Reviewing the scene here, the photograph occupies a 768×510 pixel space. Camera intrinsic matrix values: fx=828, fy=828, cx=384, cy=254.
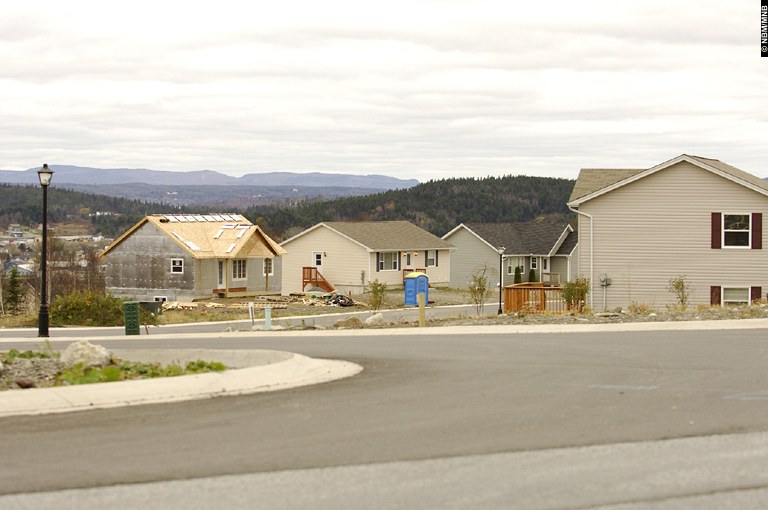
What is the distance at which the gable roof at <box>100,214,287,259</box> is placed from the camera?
174 ft

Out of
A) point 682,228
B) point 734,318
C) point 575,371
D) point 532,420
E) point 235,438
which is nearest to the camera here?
point 235,438

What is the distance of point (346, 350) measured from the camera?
47.4ft

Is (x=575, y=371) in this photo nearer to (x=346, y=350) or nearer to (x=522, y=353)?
(x=522, y=353)

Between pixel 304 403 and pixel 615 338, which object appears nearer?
pixel 304 403

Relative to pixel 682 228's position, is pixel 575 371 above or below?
below

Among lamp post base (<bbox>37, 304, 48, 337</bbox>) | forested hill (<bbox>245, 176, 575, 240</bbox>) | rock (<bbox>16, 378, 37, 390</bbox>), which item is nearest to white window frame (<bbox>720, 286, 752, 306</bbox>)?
lamp post base (<bbox>37, 304, 48, 337</bbox>)

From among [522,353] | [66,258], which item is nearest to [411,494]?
[522,353]

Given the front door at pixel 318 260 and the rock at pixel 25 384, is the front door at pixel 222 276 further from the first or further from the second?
the rock at pixel 25 384

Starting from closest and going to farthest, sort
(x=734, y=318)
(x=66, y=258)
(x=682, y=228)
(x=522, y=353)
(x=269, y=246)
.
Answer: (x=522, y=353) < (x=734, y=318) < (x=682, y=228) < (x=269, y=246) < (x=66, y=258)

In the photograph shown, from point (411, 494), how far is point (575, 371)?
18.1 ft

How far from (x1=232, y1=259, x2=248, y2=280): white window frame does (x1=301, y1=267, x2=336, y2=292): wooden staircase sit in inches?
227

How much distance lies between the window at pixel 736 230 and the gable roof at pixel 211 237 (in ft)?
102

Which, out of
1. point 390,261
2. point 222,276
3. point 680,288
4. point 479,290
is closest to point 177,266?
point 222,276

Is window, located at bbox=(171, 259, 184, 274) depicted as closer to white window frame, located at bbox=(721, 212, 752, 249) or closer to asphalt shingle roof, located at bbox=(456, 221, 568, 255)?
asphalt shingle roof, located at bbox=(456, 221, 568, 255)
